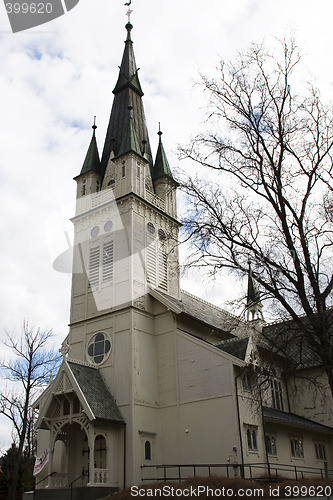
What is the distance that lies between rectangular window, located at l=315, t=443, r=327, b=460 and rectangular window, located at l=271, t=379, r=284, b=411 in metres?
3.16

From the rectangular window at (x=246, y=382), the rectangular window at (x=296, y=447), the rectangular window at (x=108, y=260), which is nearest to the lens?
the rectangular window at (x=246, y=382)

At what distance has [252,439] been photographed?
76.7 feet

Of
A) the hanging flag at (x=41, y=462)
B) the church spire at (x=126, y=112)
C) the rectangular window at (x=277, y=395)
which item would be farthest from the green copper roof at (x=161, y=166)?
the hanging flag at (x=41, y=462)

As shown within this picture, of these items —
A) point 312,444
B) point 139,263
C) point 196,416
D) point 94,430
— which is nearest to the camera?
point 94,430

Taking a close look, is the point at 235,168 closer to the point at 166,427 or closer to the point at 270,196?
the point at 270,196

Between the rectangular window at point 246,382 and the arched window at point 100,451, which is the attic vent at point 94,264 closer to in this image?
the arched window at point 100,451

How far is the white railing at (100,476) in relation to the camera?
21.7m

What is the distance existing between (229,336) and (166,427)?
9.04 m

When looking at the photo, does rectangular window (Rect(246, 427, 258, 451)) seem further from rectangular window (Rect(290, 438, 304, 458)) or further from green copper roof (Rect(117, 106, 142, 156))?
green copper roof (Rect(117, 106, 142, 156))

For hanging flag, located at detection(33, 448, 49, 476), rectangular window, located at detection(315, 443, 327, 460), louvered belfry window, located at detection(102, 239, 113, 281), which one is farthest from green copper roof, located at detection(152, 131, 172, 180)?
rectangular window, located at detection(315, 443, 327, 460)

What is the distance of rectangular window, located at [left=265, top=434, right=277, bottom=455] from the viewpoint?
25.5 meters

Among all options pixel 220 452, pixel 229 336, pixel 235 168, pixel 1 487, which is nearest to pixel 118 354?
pixel 220 452

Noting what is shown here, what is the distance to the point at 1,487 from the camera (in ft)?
128

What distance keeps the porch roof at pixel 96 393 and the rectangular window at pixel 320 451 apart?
561 inches
